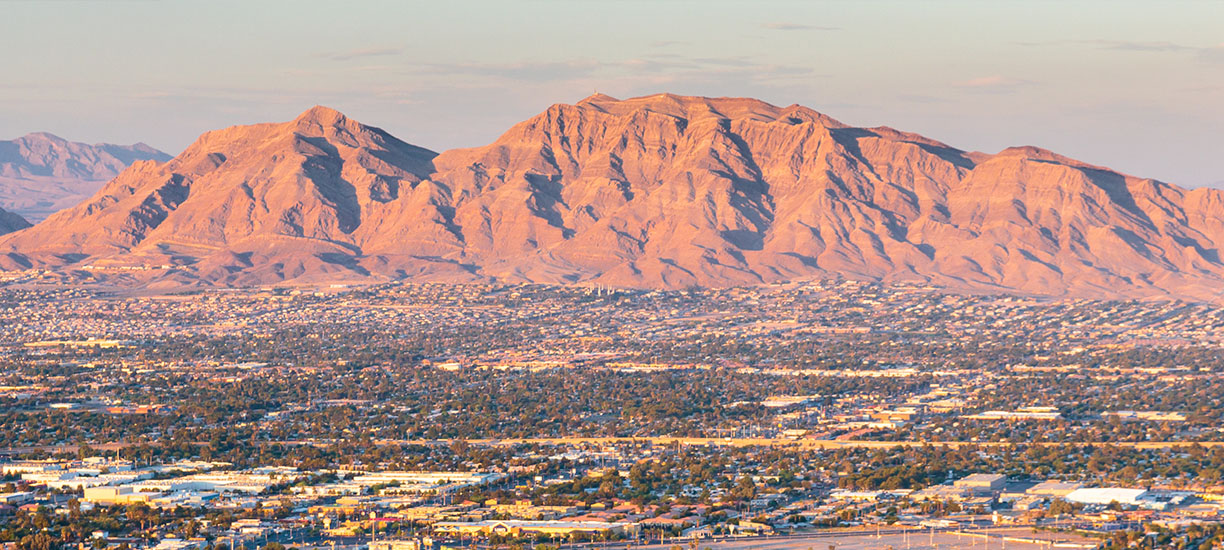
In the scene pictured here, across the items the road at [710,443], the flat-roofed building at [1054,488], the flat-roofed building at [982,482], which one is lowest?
the road at [710,443]

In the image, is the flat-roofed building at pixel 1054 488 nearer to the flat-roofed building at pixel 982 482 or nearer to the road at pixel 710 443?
the flat-roofed building at pixel 982 482

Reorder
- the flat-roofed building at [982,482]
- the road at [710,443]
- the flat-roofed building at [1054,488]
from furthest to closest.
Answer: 1. the road at [710,443]
2. the flat-roofed building at [982,482]
3. the flat-roofed building at [1054,488]

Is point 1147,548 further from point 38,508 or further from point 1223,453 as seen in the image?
point 38,508

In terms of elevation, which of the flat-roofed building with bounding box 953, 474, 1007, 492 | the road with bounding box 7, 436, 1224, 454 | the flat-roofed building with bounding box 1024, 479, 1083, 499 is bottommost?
the road with bounding box 7, 436, 1224, 454

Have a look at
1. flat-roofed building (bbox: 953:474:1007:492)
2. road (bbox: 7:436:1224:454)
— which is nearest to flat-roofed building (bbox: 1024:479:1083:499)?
flat-roofed building (bbox: 953:474:1007:492)

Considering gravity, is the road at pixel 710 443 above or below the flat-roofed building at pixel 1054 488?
below

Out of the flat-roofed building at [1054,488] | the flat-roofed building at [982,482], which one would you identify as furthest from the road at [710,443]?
the flat-roofed building at [1054,488]

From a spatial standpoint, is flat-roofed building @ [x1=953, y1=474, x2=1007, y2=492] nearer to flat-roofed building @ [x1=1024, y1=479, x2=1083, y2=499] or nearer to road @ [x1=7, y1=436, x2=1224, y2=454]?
flat-roofed building @ [x1=1024, y1=479, x2=1083, y2=499]

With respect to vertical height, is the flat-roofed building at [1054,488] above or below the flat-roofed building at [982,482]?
above

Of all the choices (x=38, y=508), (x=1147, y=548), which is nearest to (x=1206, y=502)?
(x=1147, y=548)

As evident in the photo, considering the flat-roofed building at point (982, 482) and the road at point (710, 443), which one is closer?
the flat-roofed building at point (982, 482)

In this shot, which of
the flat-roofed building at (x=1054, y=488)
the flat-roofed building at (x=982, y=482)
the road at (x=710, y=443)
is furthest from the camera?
the road at (x=710, y=443)
